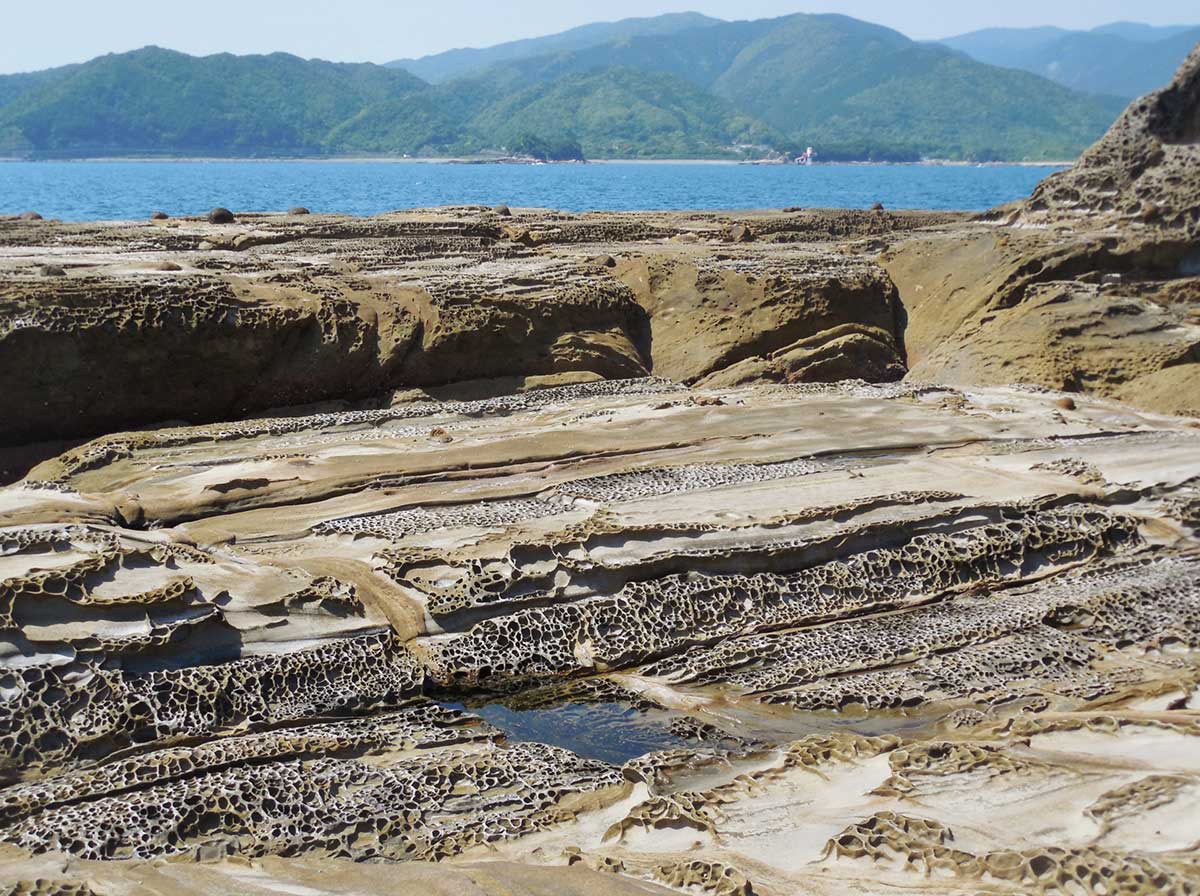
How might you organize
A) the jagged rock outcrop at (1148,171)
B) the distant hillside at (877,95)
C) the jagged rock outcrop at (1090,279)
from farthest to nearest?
the distant hillside at (877,95) → the jagged rock outcrop at (1148,171) → the jagged rock outcrop at (1090,279)

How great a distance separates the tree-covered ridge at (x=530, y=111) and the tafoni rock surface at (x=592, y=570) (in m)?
88.9

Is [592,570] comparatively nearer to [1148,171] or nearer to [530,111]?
[1148,171]

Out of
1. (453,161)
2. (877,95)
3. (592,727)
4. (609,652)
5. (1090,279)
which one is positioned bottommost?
(592,727)

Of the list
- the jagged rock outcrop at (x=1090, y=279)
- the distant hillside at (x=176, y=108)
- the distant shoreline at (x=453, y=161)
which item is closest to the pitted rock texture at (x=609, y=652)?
the jagged rock outcrop at (x=1090, y=279)

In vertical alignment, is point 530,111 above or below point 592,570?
above

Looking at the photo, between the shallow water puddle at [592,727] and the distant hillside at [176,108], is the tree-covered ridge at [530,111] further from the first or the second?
the shallow water puddle at [592,727]

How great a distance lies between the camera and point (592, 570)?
591cm

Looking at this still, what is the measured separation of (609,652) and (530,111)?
122840 millimetres

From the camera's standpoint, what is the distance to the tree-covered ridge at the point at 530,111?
98.2m

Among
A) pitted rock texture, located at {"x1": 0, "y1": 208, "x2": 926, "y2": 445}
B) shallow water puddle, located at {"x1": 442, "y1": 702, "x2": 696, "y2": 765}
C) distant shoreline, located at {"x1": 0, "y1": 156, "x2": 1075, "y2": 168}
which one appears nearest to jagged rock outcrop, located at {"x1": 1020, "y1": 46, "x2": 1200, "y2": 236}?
pitted rock texture, located at {"x1": 0, "y1": 208, "x2": 926, "y2": 445}

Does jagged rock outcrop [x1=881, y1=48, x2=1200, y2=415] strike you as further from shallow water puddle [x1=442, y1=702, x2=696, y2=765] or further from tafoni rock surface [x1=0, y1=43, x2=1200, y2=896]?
shallow water puddle [x1=442, y1=702, x2=696, y2=765]

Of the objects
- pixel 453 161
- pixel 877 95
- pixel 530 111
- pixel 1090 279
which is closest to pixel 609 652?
pixel 1090 279

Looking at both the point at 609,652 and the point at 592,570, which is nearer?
the point at 609,652

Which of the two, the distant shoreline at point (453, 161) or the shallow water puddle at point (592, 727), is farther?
the distant shoreline at point (453, 161)
